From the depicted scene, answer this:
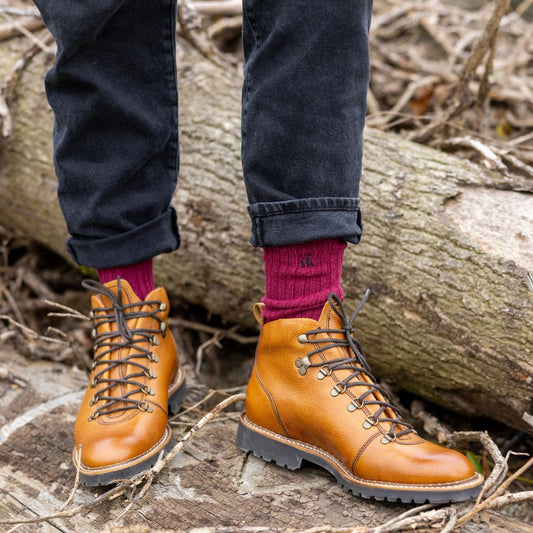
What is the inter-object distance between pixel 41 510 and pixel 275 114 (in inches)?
39.5

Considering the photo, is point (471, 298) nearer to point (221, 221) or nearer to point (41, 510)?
point (221, 221)

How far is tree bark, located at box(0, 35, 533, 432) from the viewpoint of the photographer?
1531mm

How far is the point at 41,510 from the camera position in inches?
49.8

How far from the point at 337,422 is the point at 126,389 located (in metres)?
0.51

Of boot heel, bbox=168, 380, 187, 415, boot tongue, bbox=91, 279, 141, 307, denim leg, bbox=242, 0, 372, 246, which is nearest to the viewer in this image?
denim leg, bbox=242, 0, 372, 246

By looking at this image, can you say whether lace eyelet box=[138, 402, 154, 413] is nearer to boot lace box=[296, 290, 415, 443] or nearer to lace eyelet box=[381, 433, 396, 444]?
boot lace box=[296, 290, 415, 443]

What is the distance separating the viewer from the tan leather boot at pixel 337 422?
1188 millimetres

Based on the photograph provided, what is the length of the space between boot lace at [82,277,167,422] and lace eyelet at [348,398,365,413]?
47 cm

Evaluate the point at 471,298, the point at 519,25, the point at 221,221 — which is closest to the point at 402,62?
the point at 519,25

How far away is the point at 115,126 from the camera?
54.7 inches

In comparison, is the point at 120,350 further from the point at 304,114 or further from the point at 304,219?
the point at 304,114

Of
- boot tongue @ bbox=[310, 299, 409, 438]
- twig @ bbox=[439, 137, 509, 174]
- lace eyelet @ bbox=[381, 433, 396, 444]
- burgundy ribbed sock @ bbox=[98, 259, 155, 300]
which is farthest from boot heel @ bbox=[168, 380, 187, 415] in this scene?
twig @ bbox=[439, 137, 509, 174]

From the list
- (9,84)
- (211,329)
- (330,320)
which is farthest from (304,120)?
(9,84)

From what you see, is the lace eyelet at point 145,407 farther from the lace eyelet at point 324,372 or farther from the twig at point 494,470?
the twig at point 494,470
